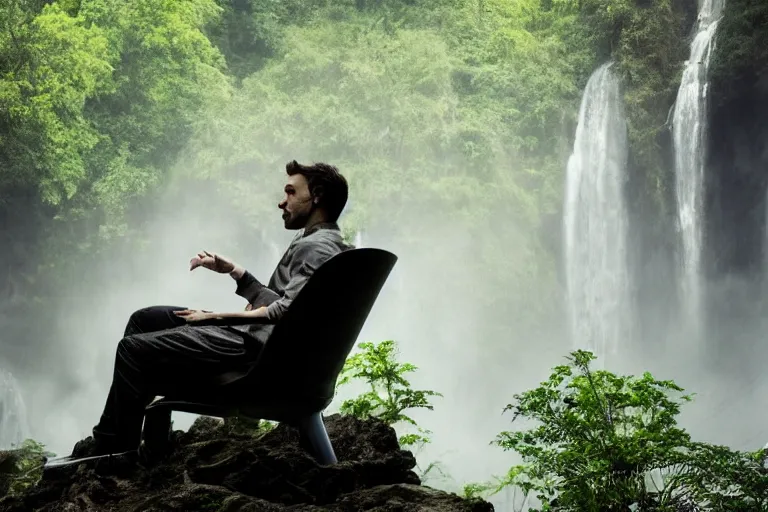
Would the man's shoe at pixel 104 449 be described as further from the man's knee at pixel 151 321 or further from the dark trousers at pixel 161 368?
the man's knee at pixel 151 321

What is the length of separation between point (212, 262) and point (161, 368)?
36cm

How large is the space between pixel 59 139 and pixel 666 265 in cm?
925

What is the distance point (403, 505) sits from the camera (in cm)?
204

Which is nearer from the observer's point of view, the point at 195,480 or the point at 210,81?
the point at 195,480

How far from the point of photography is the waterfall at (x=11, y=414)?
10.7 m

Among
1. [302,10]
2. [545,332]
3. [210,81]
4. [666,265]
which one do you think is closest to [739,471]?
[666,265]

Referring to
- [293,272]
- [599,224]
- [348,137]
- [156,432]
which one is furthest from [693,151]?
[156,432]

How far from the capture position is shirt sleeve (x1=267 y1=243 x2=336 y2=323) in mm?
2143

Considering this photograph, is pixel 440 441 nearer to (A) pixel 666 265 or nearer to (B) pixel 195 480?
(A) pixel 666 265

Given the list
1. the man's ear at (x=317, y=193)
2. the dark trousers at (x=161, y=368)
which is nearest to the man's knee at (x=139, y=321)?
the dark trousers at (x=161, y=368)

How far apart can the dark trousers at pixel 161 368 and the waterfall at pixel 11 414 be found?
9.23 meters

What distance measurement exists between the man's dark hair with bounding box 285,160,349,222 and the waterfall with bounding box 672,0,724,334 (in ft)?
32.4

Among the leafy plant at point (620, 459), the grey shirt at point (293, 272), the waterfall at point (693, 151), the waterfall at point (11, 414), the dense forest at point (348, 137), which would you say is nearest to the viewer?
the grey shirt at point (293, 272)

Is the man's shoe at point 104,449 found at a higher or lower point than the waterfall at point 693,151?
lower
